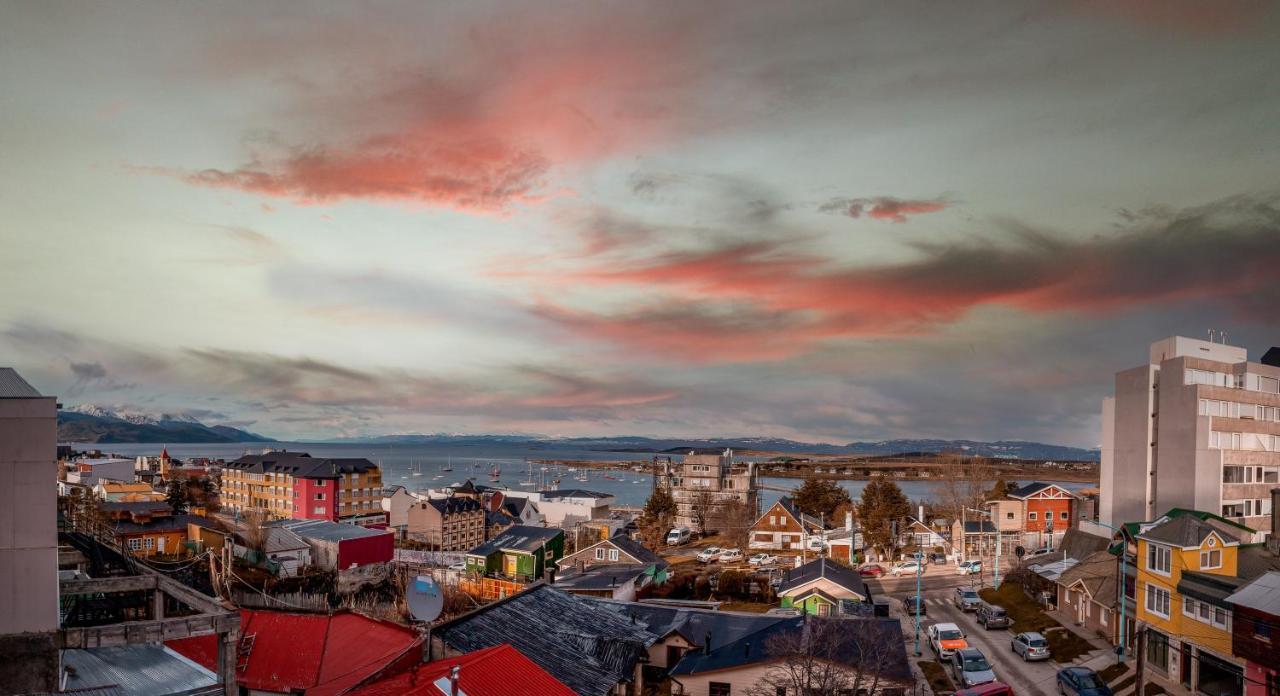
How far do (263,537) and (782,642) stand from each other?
41301mm

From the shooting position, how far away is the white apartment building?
4134cm

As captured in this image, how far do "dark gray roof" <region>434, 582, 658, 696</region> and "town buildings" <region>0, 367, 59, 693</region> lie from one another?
8.79 meters

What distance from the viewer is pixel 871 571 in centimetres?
5375

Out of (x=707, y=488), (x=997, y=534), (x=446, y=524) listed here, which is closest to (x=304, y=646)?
(x=997, y=534)

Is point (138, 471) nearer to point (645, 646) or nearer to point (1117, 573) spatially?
point (645, 646)

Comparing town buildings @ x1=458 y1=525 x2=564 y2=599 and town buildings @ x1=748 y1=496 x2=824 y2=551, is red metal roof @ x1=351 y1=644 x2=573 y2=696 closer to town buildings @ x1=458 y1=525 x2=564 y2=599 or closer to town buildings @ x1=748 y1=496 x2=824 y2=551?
town buildings @ x1=458 y1=525 x2=564 y2=599

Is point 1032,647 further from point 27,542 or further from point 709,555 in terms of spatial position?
point 709,555

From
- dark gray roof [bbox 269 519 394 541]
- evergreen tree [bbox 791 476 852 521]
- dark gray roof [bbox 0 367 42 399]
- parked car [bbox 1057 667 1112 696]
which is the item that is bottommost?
evergreen tree [bbox 791 476 852 521]

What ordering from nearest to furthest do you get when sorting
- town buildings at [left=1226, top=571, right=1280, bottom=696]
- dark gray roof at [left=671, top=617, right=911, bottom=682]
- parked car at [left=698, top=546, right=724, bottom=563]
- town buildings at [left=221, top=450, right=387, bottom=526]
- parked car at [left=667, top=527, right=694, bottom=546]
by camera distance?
town buildings at [left=1226, top=571, right=1280, bottom=696], dark gray roof at [left=671, top=617, right=911, bottom=682], parked car at [left=698, top=546, right=724, bottom=563], parked car at [left=667, top=527, right=694, bottom=546], town buildings at [left=221, top=450, right=387, bottom=526]

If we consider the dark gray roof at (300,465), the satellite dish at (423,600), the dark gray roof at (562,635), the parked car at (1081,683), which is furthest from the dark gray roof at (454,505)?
the satellite dish at (423,600)

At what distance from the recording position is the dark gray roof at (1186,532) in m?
25.7

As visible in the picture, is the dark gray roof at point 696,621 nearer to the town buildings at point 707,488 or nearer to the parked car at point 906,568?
the parked car at point 906,568

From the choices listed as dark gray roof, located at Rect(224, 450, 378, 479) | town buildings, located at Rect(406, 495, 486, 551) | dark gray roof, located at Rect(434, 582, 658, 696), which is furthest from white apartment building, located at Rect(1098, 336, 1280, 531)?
dark gray roof, located at Rect(224, 450, 378, 479)

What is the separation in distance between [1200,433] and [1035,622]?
14.8 m
